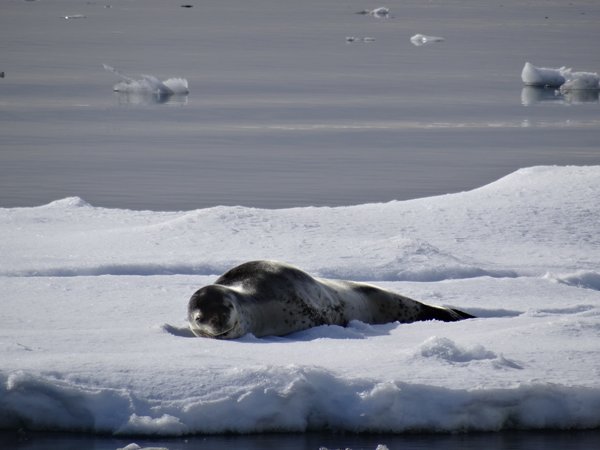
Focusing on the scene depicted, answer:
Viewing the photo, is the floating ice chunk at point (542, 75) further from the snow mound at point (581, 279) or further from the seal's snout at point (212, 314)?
the seal's snout at point (212, 314)

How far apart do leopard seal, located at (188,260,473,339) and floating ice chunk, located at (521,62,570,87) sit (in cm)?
2047

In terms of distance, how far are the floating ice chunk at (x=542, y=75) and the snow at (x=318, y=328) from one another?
658 inches

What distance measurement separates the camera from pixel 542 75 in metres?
27.1

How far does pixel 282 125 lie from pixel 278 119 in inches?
37.1

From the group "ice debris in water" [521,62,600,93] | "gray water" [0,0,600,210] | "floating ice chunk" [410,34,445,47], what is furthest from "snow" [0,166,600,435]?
"floating ice chunk" [410,34,445,47]

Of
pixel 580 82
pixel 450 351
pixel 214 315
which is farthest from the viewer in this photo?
pixel 580 82

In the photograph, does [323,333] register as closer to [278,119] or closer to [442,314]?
[442,314]

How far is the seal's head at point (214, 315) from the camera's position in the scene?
6.05 metres

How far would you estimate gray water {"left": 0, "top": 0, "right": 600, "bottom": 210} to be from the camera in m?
15.1

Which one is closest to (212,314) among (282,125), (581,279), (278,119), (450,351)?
(450,351)

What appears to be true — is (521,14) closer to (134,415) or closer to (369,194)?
(369,194)

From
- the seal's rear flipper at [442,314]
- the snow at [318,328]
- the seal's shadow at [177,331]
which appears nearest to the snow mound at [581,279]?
the snow at [318,328]

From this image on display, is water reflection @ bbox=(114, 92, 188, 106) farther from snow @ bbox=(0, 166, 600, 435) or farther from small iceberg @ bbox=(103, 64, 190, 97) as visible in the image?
snow @ bbox=(0, 166, 600, 435)

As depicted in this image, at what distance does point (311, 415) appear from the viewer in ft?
16.4
